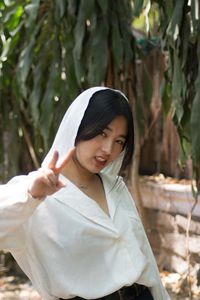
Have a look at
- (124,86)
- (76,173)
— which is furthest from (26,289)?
(76,173)

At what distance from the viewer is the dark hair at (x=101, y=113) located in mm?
1428

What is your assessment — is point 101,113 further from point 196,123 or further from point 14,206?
point 196,123

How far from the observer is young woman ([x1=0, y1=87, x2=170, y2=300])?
54.3 inches

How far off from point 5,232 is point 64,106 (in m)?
2.24

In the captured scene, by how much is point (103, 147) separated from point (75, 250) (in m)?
0.26

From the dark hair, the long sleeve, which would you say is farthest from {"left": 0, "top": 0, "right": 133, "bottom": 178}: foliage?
the long sleeve

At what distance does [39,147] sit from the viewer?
12.7 feet

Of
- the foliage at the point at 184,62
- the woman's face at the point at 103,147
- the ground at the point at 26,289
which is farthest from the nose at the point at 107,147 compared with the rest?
the ground at the point at 26,289

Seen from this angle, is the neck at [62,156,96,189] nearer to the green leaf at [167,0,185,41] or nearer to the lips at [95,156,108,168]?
the lips at [95,156,108,168]

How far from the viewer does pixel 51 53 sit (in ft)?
11.7

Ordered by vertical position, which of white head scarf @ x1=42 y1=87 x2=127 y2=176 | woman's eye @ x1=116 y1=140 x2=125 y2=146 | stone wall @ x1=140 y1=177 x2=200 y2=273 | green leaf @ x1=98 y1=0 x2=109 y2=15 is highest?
green leaf @ x1=98 y1=0 x2=109 y2=15

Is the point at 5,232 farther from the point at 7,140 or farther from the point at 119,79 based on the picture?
the point at 7,140

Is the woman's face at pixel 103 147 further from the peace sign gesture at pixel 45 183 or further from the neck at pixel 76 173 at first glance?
the peace sign gesture at pixel 45 183

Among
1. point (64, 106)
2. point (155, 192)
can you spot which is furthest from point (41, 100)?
point (155, 192)
